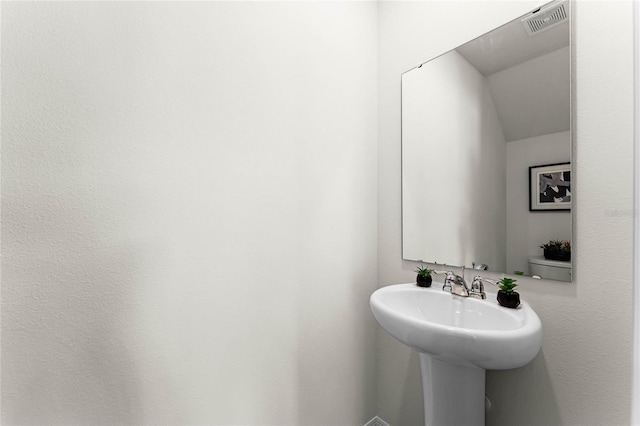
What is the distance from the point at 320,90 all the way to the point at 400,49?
516 millimetres

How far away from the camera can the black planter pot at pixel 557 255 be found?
93 centimetres

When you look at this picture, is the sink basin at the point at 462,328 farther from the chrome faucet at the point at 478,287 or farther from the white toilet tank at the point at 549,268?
the white toilet tank at the point at 549,268

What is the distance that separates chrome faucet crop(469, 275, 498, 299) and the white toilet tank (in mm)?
146

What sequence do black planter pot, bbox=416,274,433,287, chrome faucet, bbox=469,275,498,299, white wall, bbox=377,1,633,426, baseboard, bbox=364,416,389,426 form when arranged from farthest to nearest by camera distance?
baseboard, bbox=364,416,389,426 → black planter pot, bbox=416,274,433,287 → chrome faucet, bbox=469,275,498,299 → white wall, bbox=377,1,633,426

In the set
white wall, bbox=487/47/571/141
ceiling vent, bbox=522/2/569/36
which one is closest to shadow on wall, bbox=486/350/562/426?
white wall, bbox=487/47/571/141

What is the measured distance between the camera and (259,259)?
110 centimetres

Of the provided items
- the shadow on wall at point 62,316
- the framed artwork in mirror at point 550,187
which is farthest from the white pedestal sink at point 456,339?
the shadow on wall at point 62,316

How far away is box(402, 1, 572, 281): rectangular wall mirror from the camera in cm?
96

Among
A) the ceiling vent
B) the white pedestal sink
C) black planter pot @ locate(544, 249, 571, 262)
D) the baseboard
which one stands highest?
the ceiling vent

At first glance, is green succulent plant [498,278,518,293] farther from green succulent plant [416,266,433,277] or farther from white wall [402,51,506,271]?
green succulent plant [416,266,433,277]

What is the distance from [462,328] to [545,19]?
111cm

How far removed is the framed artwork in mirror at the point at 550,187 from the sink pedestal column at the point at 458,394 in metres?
0.64

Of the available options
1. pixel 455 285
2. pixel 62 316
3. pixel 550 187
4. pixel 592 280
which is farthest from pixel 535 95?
pixel 62 316

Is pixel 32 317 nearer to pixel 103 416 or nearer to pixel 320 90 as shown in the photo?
pixel 103 416
